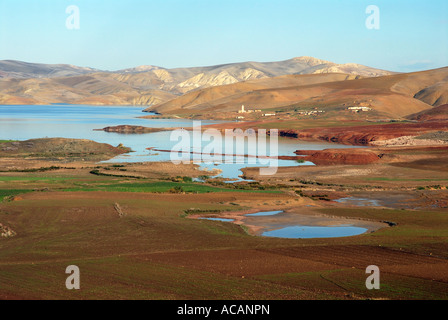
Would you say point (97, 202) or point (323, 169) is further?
point (323, 169)

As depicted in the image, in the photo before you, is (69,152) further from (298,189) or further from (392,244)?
(392,244)

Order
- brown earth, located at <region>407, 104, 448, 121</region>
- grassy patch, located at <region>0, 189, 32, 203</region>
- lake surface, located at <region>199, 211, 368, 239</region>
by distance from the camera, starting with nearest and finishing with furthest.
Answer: lake surface, located at <region>199, 211, 368, 239</region> < grassy patch, located at <region>0, 189, 32, 203</region> < brown earth, located at <region>407, 104, 448, 121</region>

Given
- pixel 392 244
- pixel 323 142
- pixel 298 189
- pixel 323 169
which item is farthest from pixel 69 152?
pixel 392 244

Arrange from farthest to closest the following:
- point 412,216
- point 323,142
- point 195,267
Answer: point 323,142 → point 412,216 → point 195,267

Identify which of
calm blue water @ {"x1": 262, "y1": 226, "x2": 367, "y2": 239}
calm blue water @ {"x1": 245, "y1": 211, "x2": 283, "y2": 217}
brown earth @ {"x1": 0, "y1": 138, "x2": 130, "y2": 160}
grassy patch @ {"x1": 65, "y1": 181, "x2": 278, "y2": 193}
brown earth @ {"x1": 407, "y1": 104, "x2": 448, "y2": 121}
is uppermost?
brown earth @ {"x1": 407, "y1": 104, "x2": 448, "y2": 121}

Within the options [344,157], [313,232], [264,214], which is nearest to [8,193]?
[264,214]

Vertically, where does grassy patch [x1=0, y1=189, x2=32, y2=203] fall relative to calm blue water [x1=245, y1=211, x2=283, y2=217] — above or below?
above

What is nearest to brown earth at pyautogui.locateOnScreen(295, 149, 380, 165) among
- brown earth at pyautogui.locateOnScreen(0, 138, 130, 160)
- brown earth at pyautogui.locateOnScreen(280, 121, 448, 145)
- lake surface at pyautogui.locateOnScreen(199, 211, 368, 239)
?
brown earth at pyautogui.locateOnScreen(0, 138, 130, 160)

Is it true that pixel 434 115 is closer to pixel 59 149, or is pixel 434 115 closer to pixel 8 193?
pixel 59 149

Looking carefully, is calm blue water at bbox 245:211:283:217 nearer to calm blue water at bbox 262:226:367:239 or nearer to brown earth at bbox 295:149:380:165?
calm blue water at bbox 262:226:367:239

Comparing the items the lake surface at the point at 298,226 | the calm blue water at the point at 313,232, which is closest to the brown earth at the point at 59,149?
the lake surface at the point at 298,226
